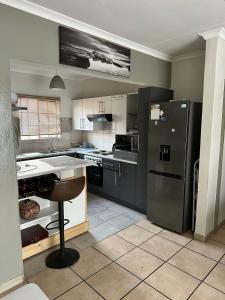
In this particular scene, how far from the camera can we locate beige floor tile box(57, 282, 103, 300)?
1.86 meters

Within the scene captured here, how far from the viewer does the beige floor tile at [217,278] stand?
6.54 feet

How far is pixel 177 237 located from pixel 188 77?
93.1 inches

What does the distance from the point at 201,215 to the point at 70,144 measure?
3.55 m

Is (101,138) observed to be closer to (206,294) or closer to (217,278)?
(217,278)

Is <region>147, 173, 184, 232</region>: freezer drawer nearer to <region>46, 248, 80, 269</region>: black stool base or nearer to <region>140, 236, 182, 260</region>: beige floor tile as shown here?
<region>140, 236, 182, 260</region>: beige floor tile

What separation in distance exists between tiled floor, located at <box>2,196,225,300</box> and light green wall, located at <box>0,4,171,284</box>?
0.37 metres

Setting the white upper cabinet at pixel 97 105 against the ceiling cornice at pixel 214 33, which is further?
the white upper cabinet at pixel 97 105

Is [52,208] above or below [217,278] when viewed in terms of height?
above

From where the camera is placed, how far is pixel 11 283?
1.99 m

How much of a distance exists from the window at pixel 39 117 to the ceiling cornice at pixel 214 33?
3.48 m

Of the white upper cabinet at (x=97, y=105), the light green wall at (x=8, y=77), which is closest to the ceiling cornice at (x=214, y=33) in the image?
the light green wall at (x=8, y=77)

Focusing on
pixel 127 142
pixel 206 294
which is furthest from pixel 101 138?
pixel 206 294

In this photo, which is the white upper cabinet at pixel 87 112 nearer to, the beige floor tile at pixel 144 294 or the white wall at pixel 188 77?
the white wall at pixel 188 77

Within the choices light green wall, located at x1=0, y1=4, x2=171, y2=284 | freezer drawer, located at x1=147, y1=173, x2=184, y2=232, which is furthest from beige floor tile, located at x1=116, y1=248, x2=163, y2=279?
light green wall, located at x1=0, y1=4, x2=171, y2=284
